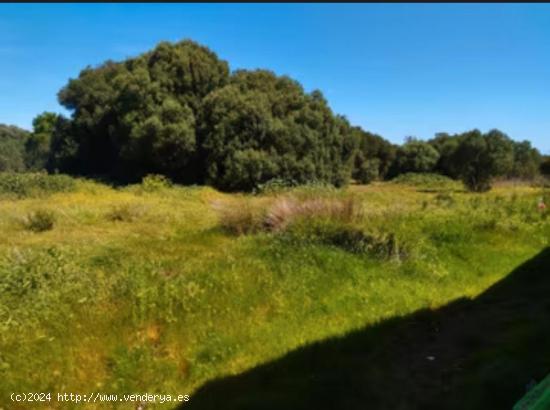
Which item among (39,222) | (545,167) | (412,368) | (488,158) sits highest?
(545,167)

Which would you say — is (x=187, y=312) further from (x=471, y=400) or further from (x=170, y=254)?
(x=471, y=400)

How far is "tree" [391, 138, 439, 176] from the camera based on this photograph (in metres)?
46.2

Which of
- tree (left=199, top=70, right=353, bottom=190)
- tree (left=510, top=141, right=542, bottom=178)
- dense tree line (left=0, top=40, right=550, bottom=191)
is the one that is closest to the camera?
tree (left=199, top=70, right=353, bottom=190)

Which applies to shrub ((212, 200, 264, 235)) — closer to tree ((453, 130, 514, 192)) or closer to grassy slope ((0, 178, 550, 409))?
grassy slope ((0, 178, 550, 409))

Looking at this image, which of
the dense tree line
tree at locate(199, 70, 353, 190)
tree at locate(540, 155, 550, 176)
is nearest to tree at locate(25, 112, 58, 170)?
the dense tree line

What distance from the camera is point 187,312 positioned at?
621 centimetres

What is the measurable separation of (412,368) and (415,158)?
4267 cm

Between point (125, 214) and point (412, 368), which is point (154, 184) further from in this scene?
point (412, 368)

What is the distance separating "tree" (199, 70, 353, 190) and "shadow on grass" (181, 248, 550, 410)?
69.4 ft

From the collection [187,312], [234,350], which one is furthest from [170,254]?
[234,350]

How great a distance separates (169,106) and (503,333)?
25371 millimetres

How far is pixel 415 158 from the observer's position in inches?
1832

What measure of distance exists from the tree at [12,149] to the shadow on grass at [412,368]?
58.0 meters

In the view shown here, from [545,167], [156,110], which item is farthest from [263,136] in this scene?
[545,167]
